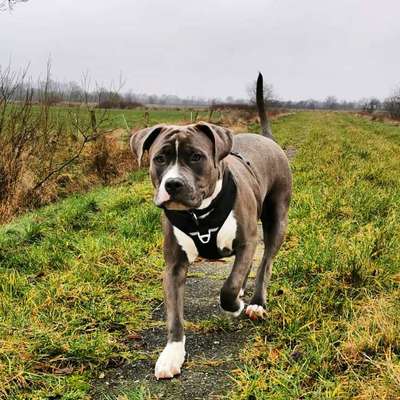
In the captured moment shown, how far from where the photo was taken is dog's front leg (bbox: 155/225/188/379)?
3.21 meters

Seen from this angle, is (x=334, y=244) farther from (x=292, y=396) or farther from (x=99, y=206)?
(x=99, y=206)

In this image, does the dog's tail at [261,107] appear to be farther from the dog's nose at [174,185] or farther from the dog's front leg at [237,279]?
the dog's nose at [174,185]

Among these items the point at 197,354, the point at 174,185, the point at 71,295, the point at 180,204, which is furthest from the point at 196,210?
the point at 71,295

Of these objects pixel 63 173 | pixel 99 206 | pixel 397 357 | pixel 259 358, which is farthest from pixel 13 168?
pixel 397 357

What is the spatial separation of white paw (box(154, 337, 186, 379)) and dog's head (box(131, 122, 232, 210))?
876mm

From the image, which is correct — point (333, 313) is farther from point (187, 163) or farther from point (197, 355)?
point (187, 163)

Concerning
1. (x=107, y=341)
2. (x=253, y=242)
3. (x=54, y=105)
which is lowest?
(x=107, y=341)

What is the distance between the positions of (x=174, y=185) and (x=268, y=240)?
1.53 m

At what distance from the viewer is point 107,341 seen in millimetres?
3588

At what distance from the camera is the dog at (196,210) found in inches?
131

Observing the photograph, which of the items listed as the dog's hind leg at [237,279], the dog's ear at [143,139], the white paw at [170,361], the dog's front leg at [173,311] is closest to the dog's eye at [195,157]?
the dog's ear at [143,139]

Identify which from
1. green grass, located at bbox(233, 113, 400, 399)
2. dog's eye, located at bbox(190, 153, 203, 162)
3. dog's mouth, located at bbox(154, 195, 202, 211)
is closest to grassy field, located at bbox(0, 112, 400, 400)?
green grass, located at bbox(233, 113, 400, 399)

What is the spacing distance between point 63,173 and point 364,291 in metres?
8.65

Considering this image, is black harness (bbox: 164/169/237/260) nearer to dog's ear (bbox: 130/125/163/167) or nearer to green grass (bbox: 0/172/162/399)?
dog's ear (bbox: 130/125/163/167)
